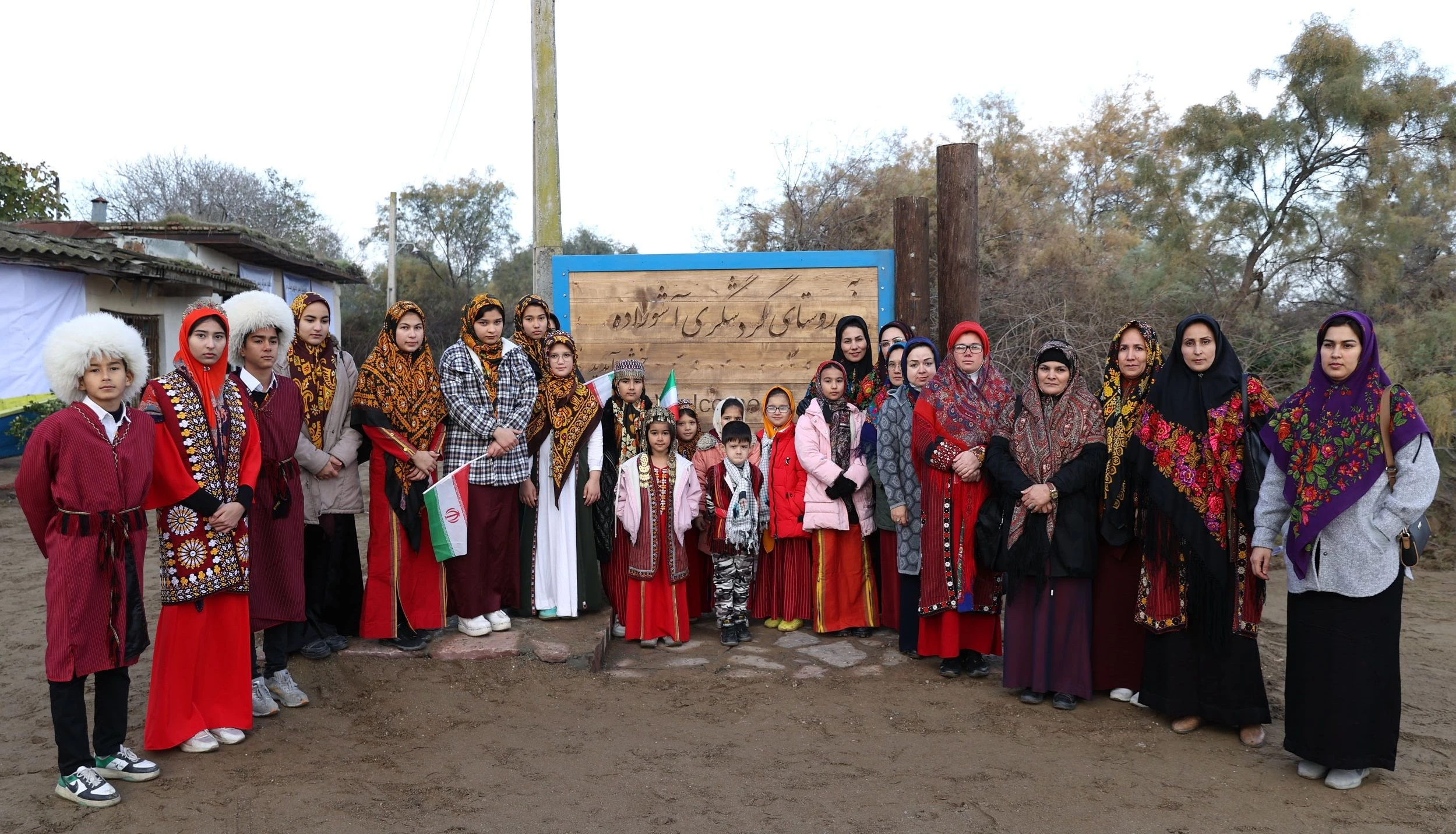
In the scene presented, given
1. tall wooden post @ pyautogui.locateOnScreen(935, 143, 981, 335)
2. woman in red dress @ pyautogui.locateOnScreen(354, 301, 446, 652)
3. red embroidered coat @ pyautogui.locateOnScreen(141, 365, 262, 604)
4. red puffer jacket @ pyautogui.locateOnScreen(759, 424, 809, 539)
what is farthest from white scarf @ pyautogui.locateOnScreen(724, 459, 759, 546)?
red embroidered coat @ pyautogui.locateOnScreen(141, 365, 262, 604)

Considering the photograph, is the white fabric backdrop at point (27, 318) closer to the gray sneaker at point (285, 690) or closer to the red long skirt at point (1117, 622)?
the gray sneaker at point (285, 690)

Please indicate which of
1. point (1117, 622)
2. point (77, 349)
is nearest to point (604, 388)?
point (77, 349)

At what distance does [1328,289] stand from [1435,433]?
2.44 meters

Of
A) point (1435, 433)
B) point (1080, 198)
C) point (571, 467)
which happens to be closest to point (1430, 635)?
point (1435, 433)

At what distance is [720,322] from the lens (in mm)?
6383

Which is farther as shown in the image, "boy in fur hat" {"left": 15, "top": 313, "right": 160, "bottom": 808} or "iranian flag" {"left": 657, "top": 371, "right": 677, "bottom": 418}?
"iranian flag" {"left": 657, "top": 371, "right": 677, "bottom": 418}

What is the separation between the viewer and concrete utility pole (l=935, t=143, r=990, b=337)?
605cm

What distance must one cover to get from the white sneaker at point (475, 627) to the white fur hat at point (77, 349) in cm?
204

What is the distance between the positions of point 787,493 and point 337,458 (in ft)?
7.53

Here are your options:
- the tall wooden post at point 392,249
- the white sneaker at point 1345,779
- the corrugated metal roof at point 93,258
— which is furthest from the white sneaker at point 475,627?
the tall wooden post at point 392,249

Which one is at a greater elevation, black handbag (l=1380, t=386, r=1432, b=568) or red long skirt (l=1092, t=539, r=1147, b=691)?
black handbag (l=1380, t=386, r=1432, b=568)

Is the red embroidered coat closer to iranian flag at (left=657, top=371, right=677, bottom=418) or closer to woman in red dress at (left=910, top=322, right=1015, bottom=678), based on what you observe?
iranian flag at (left=657, top=371, right=677, bottom=418)

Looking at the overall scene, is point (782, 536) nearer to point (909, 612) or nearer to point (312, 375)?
point (909, 612)

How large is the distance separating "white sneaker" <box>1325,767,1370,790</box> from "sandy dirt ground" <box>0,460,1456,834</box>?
47 mm
